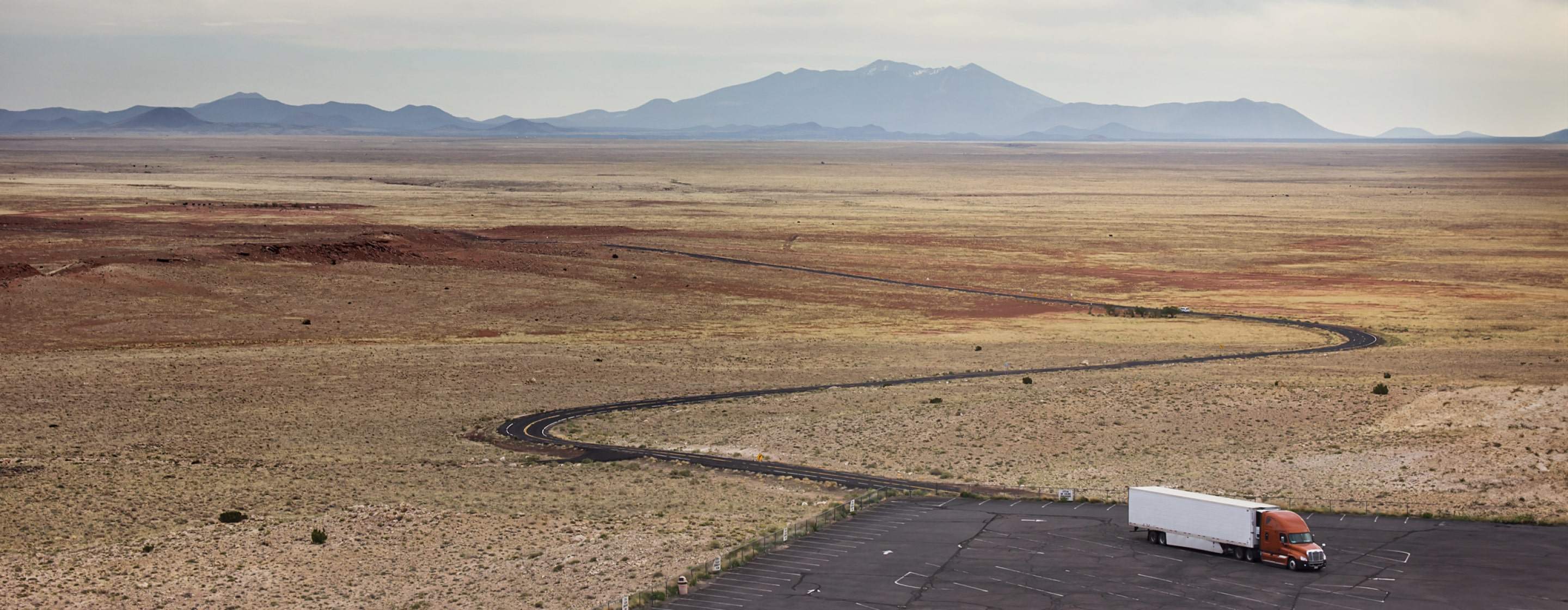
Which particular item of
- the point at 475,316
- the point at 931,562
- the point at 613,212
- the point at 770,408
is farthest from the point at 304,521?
the point at 613,212

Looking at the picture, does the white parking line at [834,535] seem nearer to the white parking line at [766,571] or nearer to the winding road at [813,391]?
the white parking line at [766,571]

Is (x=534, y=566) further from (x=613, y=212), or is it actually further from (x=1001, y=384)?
(x=613, y=212)

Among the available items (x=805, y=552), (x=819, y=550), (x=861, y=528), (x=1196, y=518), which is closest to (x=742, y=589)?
(x=805, y=552)

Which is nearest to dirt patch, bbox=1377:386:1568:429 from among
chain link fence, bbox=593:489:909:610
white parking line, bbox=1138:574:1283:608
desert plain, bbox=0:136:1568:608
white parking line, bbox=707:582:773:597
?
desert plain, bbox=0:136:1568:608

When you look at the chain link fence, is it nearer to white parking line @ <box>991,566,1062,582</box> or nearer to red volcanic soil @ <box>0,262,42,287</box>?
white parking line @ <box>991,566,1062,582</box>

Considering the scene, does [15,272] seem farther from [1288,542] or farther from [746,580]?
[1288,542]

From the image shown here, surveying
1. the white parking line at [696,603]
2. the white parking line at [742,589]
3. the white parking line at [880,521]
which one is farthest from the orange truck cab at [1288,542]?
the white parking line at [696,603]

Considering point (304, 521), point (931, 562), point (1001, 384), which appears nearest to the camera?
point (931, 562)
